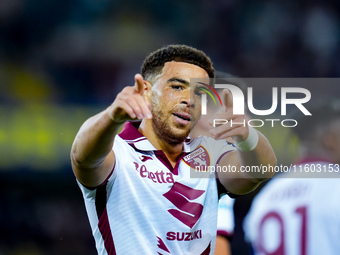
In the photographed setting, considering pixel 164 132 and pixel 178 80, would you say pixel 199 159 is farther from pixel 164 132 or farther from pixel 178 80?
pixel 178 80

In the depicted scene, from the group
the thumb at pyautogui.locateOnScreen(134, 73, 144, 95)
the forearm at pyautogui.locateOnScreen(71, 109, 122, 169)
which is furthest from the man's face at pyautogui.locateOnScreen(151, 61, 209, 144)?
the thumb at pyautogui.locateOnScreen(134, 73, 144, 95)

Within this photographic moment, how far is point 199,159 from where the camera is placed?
3.26 metres

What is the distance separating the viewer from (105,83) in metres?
7.82

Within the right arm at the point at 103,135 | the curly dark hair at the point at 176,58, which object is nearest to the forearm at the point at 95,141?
the right arm at the point at 103,135

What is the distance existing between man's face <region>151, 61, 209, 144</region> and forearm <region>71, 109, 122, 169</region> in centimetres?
57

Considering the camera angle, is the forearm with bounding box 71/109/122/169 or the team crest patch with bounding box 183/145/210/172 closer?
the forearm with bounding box 71/109/122/169

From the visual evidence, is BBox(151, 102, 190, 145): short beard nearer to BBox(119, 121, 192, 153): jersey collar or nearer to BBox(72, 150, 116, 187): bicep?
BBox(119, 121, 192, 153): jersey collar

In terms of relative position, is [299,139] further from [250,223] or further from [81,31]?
[81,31]

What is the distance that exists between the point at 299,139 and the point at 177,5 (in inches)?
253

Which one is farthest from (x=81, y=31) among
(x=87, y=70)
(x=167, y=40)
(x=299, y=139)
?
(x=299, y=139)

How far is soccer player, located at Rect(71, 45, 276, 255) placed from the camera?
2721 millimetres

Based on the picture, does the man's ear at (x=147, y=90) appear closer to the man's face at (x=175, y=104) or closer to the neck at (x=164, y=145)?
the man's face at (x=175, y=104)

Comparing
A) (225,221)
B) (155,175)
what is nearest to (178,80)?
(155,175)

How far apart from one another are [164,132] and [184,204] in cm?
46
